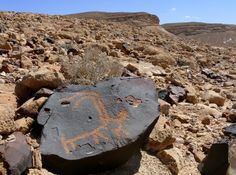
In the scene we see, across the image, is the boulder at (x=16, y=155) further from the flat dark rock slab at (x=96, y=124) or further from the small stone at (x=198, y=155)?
the small stone at (x=198, y=155)

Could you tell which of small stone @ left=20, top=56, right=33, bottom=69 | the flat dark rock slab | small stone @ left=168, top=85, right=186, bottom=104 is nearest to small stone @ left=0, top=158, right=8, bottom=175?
the flat dark rock slab

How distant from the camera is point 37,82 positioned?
4461 millimetres

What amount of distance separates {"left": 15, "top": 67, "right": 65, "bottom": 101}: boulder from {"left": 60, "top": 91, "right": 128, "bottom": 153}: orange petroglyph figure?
0.47 metres

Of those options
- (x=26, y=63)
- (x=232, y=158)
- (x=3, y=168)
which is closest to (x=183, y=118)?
(x=232, y=158)

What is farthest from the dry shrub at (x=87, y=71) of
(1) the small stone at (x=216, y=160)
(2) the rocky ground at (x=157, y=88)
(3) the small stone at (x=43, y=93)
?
(1) the small stone at (x=216, y=160)

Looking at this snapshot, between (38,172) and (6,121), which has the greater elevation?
(6,121)

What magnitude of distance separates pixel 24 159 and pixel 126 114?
1057 mm

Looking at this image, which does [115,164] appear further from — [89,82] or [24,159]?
[89,82]

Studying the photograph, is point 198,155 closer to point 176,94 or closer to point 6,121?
point 176,94

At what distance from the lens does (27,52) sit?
22.4 ft

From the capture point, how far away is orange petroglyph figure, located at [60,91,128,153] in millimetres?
3609

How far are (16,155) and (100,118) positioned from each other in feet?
2.89

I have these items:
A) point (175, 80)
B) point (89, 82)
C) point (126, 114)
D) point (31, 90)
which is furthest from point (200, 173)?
point (175, 80)

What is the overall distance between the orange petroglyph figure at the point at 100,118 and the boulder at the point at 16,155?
33cm
